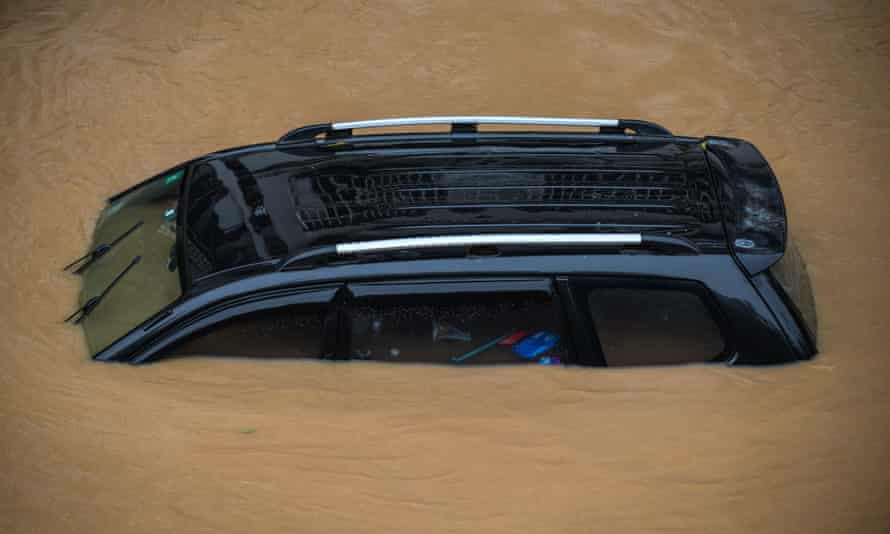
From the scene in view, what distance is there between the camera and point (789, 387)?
189 inches

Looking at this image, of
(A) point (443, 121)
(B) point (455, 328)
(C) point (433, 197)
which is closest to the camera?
(B) point (455, 328)

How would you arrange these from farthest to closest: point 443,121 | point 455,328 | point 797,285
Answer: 1. point 443,121
2. point 797,285
3. point 455,328

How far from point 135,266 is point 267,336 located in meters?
1.07

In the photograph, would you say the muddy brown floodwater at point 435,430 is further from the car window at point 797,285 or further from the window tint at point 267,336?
the car window at point 797,285

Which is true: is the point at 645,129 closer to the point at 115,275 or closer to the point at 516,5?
the point at 115,275

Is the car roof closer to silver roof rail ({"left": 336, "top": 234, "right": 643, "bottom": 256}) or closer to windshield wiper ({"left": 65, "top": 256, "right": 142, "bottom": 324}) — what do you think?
silver roof rail ({"left": 336, "top": 234, "right": 643, "bottom": 256})

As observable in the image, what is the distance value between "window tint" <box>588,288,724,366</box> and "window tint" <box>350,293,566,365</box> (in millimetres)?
253

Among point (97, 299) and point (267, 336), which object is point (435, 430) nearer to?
point (267, 336)

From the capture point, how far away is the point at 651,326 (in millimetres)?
4543

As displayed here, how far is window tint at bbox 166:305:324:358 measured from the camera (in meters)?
4.46

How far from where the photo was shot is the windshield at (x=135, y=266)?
4.73 meters

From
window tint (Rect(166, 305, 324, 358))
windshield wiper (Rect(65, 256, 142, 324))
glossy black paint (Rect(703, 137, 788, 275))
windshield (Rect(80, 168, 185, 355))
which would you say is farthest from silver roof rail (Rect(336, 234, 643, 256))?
windshield wiper (Rect(65, 256, 142, 324))

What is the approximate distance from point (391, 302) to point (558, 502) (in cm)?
136

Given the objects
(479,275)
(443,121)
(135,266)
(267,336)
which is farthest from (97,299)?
(443,121)
